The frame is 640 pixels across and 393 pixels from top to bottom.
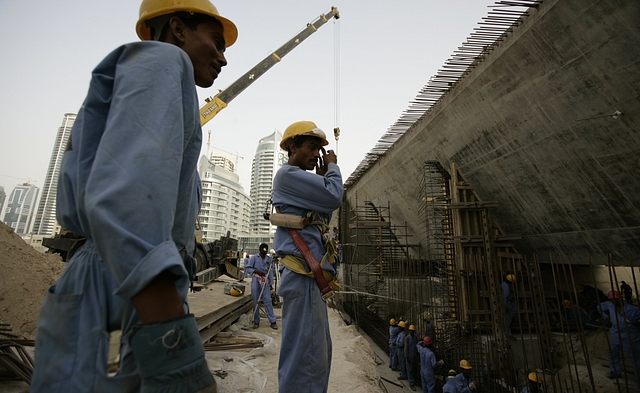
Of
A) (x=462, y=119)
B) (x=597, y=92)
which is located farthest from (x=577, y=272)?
(x=597, y=92)

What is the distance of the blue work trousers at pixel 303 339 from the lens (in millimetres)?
2016

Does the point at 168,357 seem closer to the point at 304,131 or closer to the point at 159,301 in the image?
the point at 159,301

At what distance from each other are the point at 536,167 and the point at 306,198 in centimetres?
641

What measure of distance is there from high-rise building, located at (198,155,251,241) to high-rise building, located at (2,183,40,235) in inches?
2370

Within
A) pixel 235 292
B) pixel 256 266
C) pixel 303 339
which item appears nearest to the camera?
pixel 303 339

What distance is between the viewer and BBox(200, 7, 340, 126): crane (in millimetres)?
14234

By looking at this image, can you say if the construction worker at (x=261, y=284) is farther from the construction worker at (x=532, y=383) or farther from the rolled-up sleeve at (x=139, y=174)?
the rolled-up sleeve at (x=139, y=174)

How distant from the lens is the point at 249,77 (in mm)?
15820

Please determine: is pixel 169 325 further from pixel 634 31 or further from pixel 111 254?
pixel 634 31

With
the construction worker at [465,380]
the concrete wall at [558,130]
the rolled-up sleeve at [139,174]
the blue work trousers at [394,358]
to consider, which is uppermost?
the concrete wall at [558,130]

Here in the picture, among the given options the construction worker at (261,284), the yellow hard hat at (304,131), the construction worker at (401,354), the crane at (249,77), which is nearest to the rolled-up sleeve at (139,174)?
the yellow hard hat at (304,131)

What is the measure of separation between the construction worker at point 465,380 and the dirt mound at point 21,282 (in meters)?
6.64

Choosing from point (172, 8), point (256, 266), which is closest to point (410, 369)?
point (256, 266)

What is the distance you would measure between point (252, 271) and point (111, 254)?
346 inches
